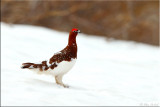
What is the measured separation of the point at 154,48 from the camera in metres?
11.7

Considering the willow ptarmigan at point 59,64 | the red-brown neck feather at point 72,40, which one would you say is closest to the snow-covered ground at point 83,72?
the willow ptarmigan at point 59,64

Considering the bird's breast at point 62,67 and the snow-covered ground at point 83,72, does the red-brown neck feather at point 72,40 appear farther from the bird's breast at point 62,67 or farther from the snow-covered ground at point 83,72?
the snow-covered ground at point 83,72

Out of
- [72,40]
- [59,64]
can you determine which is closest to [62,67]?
[59,64]

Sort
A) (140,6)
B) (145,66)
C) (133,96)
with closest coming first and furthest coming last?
(133,96) → (145,66) → (140,6)

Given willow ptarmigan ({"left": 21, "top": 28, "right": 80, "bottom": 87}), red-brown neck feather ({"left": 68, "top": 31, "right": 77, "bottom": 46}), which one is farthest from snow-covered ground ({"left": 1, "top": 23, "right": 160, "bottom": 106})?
red-brown neck feather ({"left": 68, "top": 31, "right": 77, "bottom": 46})

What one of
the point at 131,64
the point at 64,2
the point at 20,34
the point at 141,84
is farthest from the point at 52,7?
the point at 141,84

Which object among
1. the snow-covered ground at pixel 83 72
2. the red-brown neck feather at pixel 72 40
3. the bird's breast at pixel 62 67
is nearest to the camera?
the snow-covered ground at pixel 83 72

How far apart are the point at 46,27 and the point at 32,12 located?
825mm

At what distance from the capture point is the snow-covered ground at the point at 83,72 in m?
4.30

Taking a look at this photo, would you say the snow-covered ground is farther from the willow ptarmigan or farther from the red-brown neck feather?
the red-brown neck feather

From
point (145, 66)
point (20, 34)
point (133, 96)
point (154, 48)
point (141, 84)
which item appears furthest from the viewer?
point (154, 48)

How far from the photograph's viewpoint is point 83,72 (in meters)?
7.80

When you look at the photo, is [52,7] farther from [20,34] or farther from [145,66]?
[145,66]

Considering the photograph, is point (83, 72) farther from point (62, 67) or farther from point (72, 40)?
point (62, 67)
